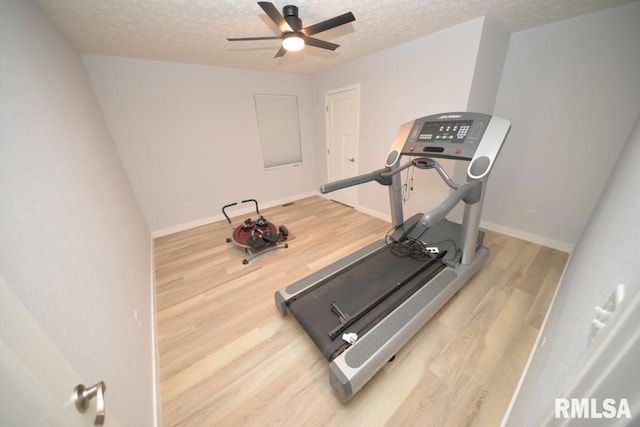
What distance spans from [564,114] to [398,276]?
2.34 meters

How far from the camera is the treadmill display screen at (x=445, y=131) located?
1609mm

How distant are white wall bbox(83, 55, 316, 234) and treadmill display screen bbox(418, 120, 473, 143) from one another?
2.78m

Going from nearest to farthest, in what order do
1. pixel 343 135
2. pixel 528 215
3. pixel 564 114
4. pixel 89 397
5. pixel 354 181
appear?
pixel 89 397 → pixel 354 181 → pixel 564 114 → pixel 528 215 → pixel 343 135

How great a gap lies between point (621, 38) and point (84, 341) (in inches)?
157

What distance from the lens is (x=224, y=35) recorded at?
2.10 m

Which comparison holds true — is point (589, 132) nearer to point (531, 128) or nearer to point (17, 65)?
point (531, 128)

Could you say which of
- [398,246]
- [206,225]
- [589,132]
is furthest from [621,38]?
[206,225]

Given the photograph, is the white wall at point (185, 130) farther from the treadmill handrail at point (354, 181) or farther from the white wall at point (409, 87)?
the treadmill handrail at point (354, 181)

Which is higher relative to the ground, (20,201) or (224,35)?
(224,35)

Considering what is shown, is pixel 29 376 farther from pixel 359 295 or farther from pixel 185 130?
pixel 185 130

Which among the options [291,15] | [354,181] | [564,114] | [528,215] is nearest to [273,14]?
[291,15]

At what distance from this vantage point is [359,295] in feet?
5.41

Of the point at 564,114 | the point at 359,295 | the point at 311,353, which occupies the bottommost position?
the point at 311,353

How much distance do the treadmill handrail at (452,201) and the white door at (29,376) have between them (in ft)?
3.97
